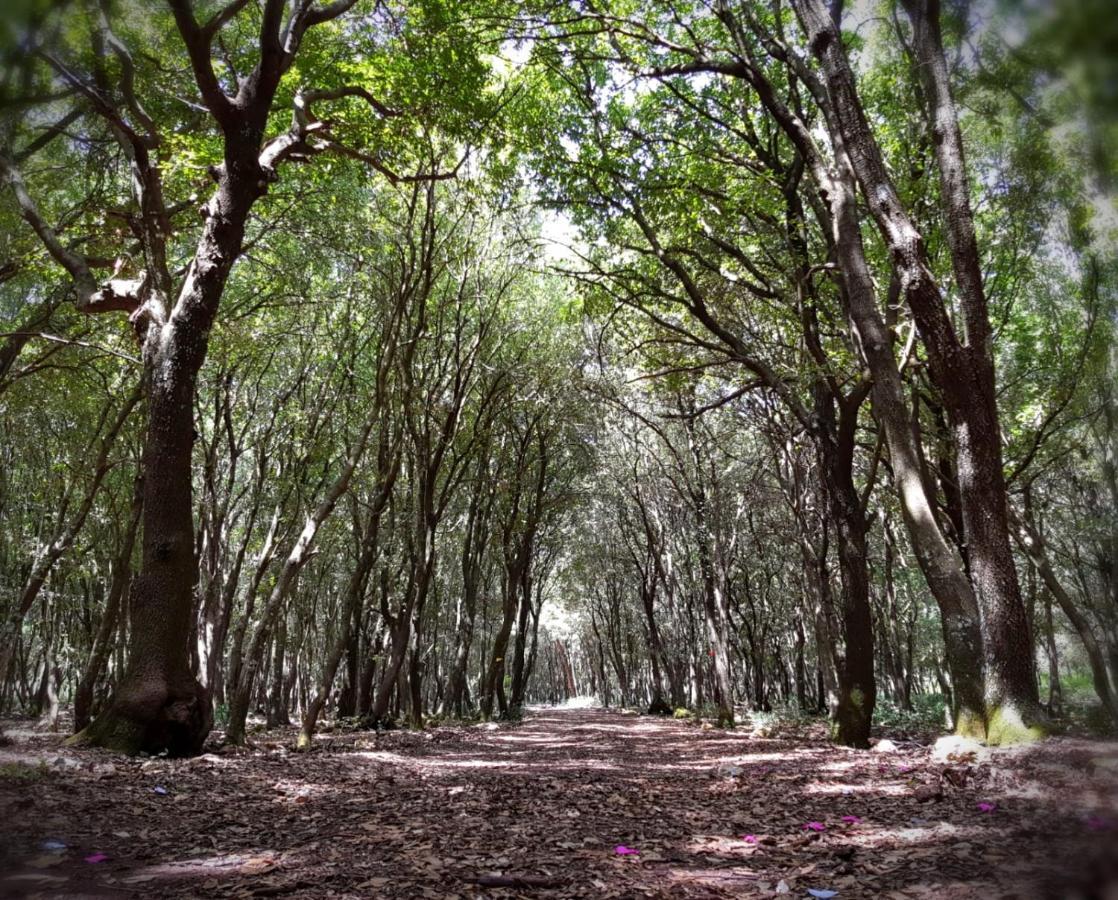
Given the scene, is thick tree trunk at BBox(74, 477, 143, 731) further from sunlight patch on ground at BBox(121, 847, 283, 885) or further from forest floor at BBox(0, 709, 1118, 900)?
sunlight patch on ground at BBox(121, 847, 283, 885)

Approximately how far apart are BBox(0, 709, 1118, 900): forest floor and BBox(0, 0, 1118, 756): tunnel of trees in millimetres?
634

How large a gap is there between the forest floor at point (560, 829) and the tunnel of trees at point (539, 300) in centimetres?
63

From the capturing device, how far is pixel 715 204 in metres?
10.9

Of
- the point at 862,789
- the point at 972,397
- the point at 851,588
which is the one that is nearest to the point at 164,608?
the point at 862,789

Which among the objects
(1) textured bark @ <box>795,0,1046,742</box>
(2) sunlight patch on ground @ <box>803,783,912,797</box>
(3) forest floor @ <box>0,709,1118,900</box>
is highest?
(1) textured bark @ <box>795,0,1046,742</box>

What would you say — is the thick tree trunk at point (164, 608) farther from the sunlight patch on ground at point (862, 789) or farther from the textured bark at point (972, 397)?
the textured bark at point (972, 397)

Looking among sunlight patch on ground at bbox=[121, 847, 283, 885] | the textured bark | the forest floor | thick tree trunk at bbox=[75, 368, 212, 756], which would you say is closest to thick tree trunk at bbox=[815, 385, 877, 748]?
the forest floor

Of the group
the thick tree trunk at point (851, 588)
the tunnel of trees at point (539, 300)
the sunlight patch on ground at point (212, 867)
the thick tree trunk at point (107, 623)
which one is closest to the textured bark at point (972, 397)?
the tunnel of trees at point (539, 300)

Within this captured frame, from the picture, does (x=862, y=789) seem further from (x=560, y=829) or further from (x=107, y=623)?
(x=107, y=623)

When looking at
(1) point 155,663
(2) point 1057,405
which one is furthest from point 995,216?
(1) point 155,663

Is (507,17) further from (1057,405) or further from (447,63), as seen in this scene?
(1057,405)

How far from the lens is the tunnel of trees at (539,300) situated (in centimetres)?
387

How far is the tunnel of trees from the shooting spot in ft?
12.7

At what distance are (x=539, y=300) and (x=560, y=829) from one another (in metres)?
17.8
